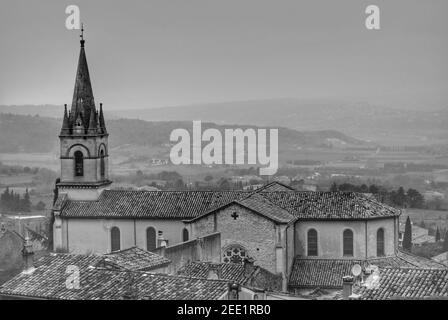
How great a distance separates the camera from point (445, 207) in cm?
9388

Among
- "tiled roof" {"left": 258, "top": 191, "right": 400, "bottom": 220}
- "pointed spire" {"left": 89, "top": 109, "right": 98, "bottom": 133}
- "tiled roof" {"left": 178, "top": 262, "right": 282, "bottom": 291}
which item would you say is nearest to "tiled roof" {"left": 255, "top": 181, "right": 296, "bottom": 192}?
"tiled roof" {"left": 258, "top": 191, "right": 400, "bottom": 220}

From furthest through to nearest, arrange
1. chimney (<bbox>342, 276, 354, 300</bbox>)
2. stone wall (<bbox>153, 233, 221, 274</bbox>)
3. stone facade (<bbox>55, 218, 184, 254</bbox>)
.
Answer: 1. stone facade (<bbox>55, 218, 184, 254</bbox>)
2. stone wall (<bbox>153, 233, 221, 274</bbox>)
3. chimney (<bbox>342, 276, 354, 300</bbox>)

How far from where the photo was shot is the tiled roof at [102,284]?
1065 inches

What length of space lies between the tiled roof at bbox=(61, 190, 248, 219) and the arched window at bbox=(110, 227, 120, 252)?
0.77 metres

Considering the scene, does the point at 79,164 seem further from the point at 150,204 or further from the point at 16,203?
the point at 16,203

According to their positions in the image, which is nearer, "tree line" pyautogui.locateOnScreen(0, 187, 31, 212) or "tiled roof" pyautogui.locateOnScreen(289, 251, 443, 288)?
"tiled roof" pyautogui.locateOnScreen(289, 251, 443, 288)

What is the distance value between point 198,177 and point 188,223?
76.4m

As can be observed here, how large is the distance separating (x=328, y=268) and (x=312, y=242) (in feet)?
6.19

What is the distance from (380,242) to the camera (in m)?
45.3

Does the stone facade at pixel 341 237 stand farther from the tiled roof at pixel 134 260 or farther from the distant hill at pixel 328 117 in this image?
the distant hill at pixel 328 117

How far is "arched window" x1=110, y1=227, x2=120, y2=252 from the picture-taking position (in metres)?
47.6

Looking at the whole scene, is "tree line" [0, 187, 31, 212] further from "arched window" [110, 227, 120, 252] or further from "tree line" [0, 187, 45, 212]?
"arched window" [110, 227, 120, 252]

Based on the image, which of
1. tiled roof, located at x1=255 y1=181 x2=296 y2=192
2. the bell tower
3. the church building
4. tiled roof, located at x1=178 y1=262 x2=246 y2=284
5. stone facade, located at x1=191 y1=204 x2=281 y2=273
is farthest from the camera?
tiled roof, located at x1=255 y1=181 x2=296 y2=192
